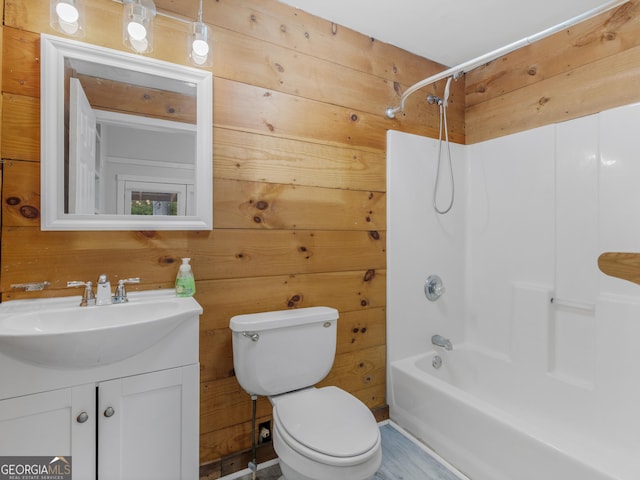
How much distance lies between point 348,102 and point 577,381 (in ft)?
6.37

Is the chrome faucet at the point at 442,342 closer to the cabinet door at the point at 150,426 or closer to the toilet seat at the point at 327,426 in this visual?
the toilet seat at the point at 327,426

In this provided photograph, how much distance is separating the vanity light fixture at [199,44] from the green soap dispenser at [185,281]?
850 mm

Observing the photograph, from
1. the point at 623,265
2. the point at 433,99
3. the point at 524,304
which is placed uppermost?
the point at 433,99

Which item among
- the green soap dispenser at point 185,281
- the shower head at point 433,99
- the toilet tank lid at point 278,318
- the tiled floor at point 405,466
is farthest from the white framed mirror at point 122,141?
the shower head at point 433,99

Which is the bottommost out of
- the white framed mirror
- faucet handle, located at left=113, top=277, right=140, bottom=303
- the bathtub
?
the bathtub

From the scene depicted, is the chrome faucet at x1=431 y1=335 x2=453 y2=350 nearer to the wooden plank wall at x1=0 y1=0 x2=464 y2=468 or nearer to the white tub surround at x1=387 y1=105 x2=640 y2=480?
the white tub surround at x1=387 y1=105 x2=640 y2=480

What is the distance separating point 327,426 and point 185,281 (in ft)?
2.66

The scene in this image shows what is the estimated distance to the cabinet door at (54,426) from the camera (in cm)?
99

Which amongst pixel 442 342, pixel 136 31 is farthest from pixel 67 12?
pixel 442 342

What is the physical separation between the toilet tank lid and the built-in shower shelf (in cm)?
118

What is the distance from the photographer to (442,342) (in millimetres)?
2117

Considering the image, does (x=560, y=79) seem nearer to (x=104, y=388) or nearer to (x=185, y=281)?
(x=185, y=281)

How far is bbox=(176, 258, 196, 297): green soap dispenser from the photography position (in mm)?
1421

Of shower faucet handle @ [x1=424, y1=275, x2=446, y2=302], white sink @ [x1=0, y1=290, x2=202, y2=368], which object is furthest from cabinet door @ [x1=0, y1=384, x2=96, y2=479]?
shower faucet handle @ [x1=424, y1=275, x2=446, y2=302]
